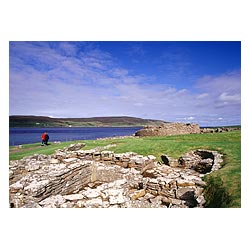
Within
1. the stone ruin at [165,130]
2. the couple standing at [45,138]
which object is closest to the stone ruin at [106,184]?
the couple standing at [45,138]

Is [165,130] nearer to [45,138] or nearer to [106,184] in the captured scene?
[45,138]

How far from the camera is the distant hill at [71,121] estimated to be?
3621 mm

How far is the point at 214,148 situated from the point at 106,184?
9.80 feet

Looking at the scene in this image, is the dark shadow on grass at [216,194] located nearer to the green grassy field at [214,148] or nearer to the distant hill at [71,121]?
the green grassy field at [214,148]

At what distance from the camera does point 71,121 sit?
4625 millimetres

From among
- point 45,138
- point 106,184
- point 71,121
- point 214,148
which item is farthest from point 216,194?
point 45,138

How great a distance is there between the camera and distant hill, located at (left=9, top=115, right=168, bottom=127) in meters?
3.62

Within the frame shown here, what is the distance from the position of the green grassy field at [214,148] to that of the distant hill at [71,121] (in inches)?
24.0

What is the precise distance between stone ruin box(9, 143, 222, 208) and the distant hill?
2.72 feet

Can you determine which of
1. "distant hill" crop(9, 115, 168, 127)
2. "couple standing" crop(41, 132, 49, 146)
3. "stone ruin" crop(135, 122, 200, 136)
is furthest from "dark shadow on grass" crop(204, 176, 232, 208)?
"stone ruin" crop(135, 122, 200, 136)
